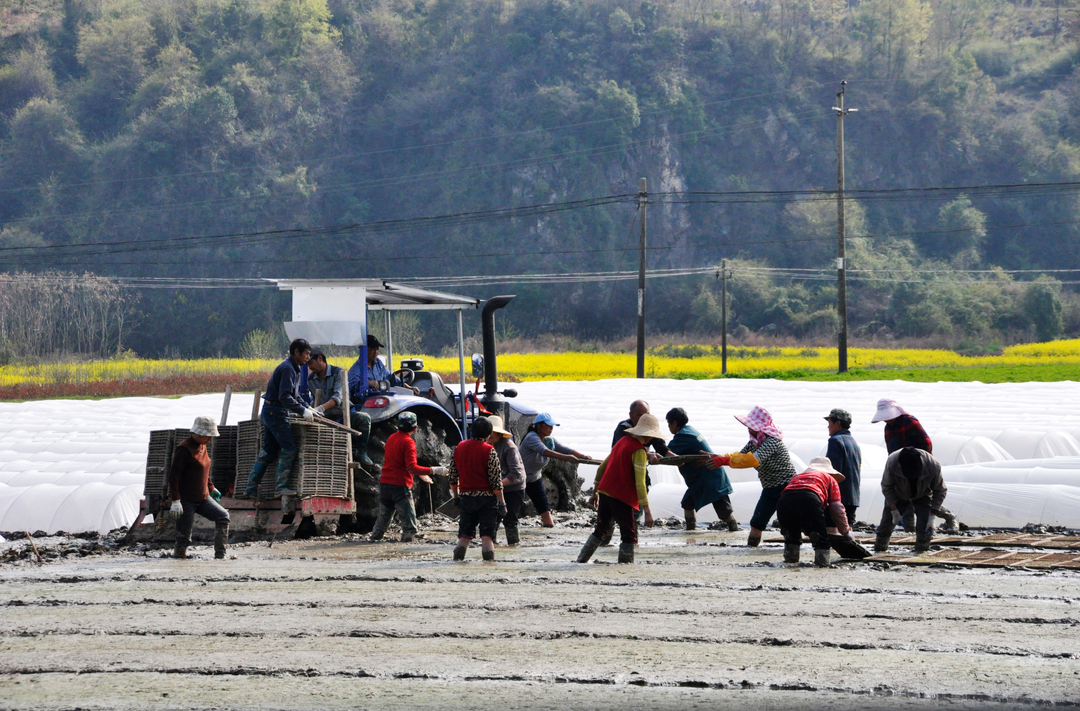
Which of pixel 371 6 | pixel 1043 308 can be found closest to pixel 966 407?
pixel 1043 308

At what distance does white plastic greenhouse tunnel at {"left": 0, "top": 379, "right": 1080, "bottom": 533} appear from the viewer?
38.4ft

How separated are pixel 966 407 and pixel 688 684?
16.3m

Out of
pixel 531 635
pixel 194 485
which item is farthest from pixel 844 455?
pixel 194 485

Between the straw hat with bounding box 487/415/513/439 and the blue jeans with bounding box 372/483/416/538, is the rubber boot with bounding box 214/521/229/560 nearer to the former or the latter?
the blue jeans with bounding box 372/483/416/538

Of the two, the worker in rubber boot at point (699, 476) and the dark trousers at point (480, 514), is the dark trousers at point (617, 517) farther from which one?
the worker in rubber boot at point (699, 476)

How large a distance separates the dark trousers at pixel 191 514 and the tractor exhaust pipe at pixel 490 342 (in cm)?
312

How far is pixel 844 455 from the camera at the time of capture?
10.6 meters

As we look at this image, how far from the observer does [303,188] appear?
70.1 metres

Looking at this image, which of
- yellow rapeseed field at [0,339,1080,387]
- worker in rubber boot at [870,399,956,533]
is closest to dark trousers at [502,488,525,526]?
worker in rubber boot at [870,399,956,533]

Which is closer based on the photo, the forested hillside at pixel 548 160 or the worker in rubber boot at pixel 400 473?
the worker in rubber boot at pixel 400 473

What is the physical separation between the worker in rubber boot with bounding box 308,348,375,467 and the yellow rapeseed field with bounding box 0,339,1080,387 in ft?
83.4

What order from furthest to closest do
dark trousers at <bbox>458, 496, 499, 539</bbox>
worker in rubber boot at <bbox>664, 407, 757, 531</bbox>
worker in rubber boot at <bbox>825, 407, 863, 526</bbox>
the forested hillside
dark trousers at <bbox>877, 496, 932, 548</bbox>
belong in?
1. the forested hillside
2. worker in rubber boot at <bbox>664, 407, 757, 531</bbox>
3. worker in rubber boot at <bbox>825, 407, 863, 526</bbox>
4. dark trousers at <bbox>458, 496, 499, 539</bbox>
5. dark trousers at <bbox>877, 496, 932, 548</bbox>

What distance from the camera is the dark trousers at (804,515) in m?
9.02

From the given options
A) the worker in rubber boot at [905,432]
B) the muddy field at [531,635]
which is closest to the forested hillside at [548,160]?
the worker in rubber boot at [905,432]
